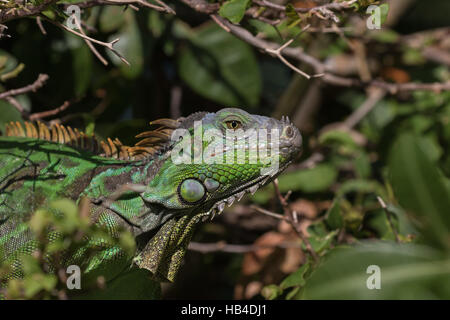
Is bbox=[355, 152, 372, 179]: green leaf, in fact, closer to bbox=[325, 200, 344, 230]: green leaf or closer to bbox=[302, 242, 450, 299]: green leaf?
bbox=[325, 200, 344, 230]: green leaf

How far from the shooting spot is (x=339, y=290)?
1.06 meters

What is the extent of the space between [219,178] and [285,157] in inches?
10.5

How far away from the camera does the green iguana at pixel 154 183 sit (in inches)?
82.0

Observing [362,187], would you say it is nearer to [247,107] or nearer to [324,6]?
[247,107]

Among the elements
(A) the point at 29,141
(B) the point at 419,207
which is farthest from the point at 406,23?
(B) the point at 419,207

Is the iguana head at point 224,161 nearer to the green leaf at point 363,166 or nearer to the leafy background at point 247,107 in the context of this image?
the leafy background at point 247,107

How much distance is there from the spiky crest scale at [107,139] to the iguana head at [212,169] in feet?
0.54

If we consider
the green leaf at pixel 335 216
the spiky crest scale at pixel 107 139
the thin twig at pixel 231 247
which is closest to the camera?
the spiky crest scale at pixel 107 139

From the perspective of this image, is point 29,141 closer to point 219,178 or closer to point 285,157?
point 219,178

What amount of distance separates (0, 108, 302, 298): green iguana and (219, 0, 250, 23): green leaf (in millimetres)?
368

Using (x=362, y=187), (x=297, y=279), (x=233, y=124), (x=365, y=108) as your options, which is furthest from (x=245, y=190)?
(x=365, y=108)

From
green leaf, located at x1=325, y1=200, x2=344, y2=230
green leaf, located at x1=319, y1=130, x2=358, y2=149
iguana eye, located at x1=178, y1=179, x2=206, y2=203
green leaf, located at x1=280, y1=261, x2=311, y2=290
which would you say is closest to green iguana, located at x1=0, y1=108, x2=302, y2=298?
iguana eye, located at x1=178, y1=179, x2=206, y2=203

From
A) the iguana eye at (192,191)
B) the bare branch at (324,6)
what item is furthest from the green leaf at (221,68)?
the iguana eye at (192,191)

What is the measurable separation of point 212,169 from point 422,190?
114cm
